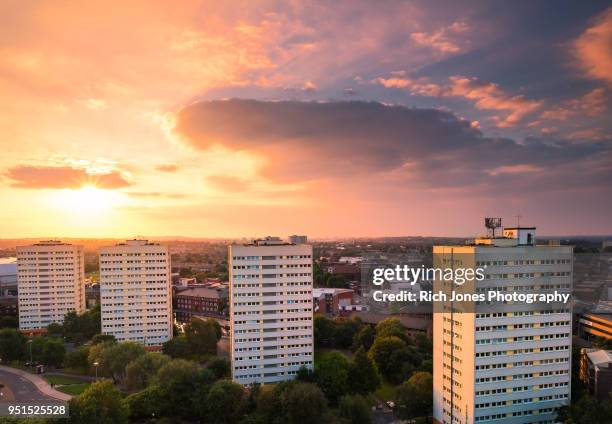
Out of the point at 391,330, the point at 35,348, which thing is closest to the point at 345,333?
the point at 391,330

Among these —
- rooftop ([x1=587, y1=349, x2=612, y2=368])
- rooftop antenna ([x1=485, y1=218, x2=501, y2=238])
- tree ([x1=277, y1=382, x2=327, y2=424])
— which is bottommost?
tree ([x1=277, y1=382, x2=327, y2=424])

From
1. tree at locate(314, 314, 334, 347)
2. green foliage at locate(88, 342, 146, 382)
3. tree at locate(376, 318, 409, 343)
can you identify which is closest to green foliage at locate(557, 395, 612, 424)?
tree at locate(376, 318, 409, 343)

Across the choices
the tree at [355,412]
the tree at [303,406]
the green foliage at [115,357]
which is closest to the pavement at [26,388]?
the green foliage at [115,357]

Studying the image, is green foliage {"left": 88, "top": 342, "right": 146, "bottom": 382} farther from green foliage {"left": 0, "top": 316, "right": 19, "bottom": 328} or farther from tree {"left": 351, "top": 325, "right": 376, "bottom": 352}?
green foliage {"left": 0, "top": 316, "right": 19, "bottom": 328}

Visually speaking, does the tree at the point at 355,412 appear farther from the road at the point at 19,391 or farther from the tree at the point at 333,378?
the road at the point at 19,391

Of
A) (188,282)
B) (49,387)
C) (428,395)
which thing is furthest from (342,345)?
(188,282)

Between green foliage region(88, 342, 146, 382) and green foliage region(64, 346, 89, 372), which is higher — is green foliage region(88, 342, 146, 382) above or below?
above

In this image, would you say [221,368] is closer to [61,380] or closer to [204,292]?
[61,380]
